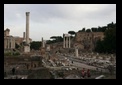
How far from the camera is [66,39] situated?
7319 cm

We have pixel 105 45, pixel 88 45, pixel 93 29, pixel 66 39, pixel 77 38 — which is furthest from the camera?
pixel 93 29

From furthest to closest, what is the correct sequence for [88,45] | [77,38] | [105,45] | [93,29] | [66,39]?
[93,29]
[77,38]
[88,45]
[66,39]
[105,45]

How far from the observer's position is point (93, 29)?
9750 cm
